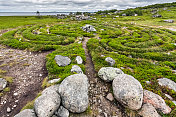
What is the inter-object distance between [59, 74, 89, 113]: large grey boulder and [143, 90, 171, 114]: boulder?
5.18 metres

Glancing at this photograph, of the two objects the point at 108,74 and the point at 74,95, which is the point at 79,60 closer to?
the point at 108,74

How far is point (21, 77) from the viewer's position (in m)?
11.5

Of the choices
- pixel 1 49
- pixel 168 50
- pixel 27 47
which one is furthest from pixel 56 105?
pixel 168 50

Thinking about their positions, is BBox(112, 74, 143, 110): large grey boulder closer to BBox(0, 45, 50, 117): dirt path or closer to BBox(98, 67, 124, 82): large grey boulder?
BBox(98, 67, 124, 82): large grey boulder

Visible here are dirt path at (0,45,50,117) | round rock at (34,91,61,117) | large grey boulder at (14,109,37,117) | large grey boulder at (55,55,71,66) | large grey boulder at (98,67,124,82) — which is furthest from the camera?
large grey boulder at (55,55,71,66)

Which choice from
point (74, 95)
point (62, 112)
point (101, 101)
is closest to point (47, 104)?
point (62, 112)

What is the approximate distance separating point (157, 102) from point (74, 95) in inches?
266

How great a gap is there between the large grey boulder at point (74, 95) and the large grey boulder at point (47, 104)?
21.4 inches

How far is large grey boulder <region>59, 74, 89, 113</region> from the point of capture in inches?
287

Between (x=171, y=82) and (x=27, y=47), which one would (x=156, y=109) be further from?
(x=27, y=47)

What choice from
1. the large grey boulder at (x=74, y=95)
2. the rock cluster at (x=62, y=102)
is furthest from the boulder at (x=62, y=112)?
the large grey boulder at (x=74, y=95)

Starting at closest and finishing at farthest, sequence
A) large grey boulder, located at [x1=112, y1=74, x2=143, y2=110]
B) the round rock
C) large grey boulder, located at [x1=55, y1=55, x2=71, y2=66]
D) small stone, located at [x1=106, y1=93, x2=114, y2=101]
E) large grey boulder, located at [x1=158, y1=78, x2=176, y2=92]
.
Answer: the round rock < large grey boulder, located at [x1=112, y1=74, x2=143, y2=110] < small stone, located at [x1=106, y1=93, x2=114, y2=101] < large grey boulder, located at [x1=158, y1=78, x2=176, y2=92] < large grey boulder, located at [x1=55, y1=55, x2=71, y2=66]

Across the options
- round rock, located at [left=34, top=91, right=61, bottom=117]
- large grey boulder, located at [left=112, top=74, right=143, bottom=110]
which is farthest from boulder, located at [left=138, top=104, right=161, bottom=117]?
round rock, located at [left=34, top=91, right=61, bottom=117]

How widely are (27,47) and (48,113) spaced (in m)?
17.6
